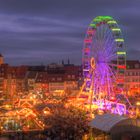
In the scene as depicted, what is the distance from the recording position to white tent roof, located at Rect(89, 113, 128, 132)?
79.4 feet

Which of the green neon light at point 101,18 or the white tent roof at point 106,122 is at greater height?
the green neon light at point 101,18

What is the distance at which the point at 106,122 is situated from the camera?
994 inches

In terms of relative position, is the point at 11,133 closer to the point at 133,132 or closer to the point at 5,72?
the point at 133,132

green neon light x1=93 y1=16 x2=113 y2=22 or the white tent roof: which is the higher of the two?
green neon light x1=93 y1=16 x2=113 y2=22

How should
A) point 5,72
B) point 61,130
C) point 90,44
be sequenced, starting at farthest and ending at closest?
point 5,72
point 90,44
point 61,130

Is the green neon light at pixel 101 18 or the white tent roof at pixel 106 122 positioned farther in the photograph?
the green neon light at pixel 101 18

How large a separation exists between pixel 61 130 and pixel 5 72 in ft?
201

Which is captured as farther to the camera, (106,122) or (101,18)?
(101,18)

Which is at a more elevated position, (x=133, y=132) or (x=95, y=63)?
(x=95, y=63)

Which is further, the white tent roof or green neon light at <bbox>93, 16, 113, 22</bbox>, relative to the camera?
green neon light at <bbox>93, 16, 113, 22</bbox>

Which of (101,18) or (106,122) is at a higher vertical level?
(101,18)

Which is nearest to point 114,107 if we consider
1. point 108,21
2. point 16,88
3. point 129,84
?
point 108,21

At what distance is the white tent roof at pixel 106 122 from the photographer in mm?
24188

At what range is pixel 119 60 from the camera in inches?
1447
